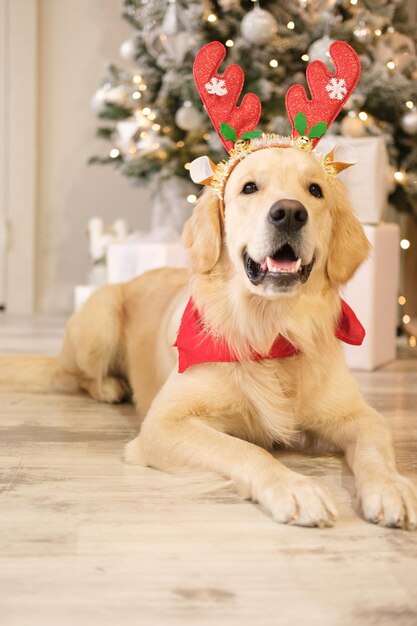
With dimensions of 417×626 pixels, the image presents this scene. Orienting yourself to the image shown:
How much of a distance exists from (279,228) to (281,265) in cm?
10

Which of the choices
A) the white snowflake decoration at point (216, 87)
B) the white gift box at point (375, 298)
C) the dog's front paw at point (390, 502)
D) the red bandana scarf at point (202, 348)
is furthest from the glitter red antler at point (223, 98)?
the white gift box at point (375, 298)

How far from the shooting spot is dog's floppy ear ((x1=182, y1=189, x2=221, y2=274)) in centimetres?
222

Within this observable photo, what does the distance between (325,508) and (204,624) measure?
50 cm

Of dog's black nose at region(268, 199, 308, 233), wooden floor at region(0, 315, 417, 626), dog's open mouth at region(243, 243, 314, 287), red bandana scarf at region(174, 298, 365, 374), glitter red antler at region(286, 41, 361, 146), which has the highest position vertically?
glitter red antler at region(286, 41, 361, 146)

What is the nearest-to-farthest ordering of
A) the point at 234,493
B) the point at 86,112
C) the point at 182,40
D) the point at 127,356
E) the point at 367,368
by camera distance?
1. the point at 234,493
2. the point at 127,356
3. the point at 367,368
4. the point at 182,40
5. the point at 86,112

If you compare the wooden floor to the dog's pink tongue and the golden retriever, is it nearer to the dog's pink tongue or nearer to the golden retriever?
the golden retriever

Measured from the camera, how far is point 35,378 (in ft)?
10.4

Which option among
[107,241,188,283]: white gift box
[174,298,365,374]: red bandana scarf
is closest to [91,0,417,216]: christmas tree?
[107,241,188,283]: white gift box

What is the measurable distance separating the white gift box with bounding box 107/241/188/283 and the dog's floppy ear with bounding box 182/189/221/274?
5.96 ft

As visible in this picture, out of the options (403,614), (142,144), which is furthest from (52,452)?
(142,144)

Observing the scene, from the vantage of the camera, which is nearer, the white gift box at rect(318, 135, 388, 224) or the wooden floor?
the wooden floor

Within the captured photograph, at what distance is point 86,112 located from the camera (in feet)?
20.1

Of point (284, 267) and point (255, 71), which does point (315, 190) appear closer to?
point (284, 267)

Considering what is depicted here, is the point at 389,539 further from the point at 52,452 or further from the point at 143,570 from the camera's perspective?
the point at 52,452
